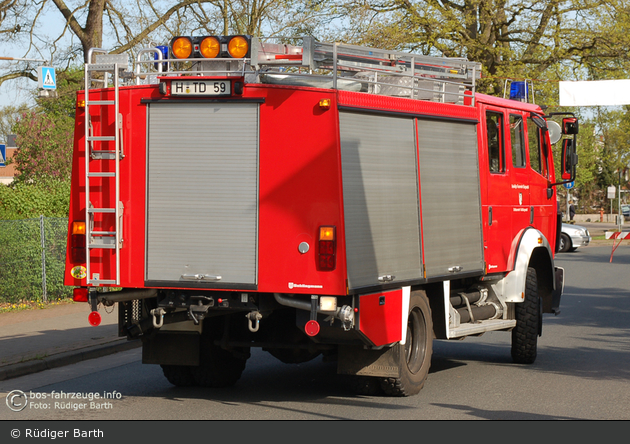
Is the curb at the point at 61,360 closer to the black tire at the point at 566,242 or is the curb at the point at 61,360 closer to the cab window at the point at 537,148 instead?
the cab window at the point at 537,148

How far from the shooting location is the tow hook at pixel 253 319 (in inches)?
272

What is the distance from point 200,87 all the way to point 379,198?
6.05ft

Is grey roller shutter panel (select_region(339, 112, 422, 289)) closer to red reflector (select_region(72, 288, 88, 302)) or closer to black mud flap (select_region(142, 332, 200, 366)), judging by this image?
black mud flap (select_region(142, 332, 200, 366))

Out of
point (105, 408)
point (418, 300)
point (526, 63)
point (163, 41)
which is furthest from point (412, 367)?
point (526, 63)

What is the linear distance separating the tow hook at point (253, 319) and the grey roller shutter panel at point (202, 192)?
0.28 meters

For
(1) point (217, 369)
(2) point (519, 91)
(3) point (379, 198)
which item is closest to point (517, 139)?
(2) point (519, 91)

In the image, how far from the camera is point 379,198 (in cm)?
721

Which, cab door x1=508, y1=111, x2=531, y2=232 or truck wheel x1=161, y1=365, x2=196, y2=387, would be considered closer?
truck wheel x1=161, y1=365, x2=196, y2=387

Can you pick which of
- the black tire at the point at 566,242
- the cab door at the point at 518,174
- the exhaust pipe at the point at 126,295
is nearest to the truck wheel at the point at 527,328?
the cab door at the point at 518,174

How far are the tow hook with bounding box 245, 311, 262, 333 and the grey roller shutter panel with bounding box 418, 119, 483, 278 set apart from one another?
6.00 ft

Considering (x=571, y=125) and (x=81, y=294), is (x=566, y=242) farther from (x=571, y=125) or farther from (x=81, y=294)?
(x=81, y=294)

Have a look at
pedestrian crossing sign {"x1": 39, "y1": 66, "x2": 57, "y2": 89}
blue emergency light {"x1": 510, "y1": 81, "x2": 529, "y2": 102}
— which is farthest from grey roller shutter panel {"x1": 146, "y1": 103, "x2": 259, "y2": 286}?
pedestrian crossing sign {"x1": 39, "y1": 66, "x2": 57, "y2": 89}

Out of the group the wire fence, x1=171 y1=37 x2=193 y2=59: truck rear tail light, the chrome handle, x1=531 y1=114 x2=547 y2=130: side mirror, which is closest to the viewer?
the chrome handle

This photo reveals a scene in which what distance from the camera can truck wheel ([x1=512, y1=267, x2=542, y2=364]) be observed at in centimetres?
975
